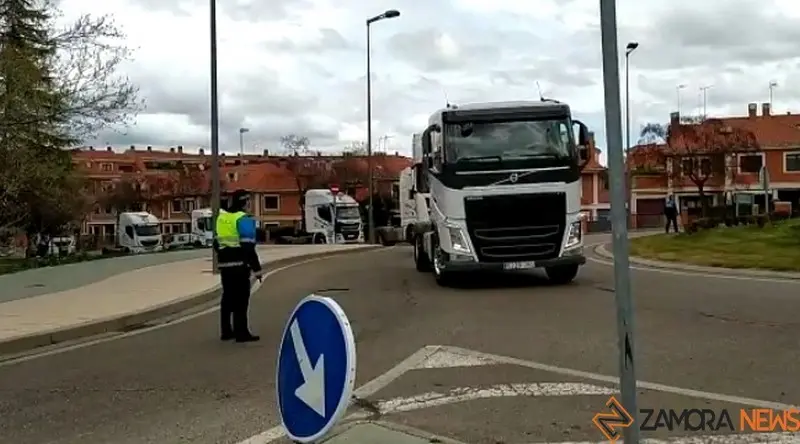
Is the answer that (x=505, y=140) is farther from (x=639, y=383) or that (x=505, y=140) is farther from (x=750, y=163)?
(x=750, y=163)

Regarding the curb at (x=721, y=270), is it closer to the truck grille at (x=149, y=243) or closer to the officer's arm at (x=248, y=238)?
the officer's arm at (x=248, y=238)

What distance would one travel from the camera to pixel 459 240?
16125 mm

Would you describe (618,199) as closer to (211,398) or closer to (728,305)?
(211,398)

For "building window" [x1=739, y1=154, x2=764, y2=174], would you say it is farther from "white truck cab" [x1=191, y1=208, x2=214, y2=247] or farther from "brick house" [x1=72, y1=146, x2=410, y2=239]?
"white truck cab" [x1=191, y1=208, x2=214, y2=247]

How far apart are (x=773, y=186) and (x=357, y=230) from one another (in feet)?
116

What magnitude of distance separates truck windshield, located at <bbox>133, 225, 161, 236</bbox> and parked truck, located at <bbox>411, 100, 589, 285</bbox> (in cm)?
5220

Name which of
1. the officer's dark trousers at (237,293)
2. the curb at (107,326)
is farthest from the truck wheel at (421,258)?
the officer's dark trousers at (237,293)

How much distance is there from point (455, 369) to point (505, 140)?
26.2 feet

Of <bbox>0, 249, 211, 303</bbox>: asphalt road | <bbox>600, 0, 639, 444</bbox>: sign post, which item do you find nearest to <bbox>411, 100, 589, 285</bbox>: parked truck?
<bbox>0, 249, 211, 303</bbox>: asphalt road

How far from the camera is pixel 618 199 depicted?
3977mm

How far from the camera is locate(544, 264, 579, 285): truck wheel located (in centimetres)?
1725

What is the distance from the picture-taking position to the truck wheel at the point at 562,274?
56.6 feet

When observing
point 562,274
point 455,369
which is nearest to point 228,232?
point 455,369

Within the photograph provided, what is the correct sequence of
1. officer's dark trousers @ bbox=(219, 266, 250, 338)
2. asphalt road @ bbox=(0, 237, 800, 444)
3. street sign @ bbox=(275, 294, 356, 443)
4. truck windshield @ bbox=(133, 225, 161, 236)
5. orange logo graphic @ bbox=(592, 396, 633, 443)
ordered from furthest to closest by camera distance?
truck windshield @ bbox=(133, 225, 161, 236) → officer's dark trousers @ bbox=(219, 266, 250, 338) → asphalt road @ bbox=(0, 237, 800, 444) → orange logo graphic @ bbox=(592, 396, 633, 443) → street sign @ bbox=(275, 294, 356, 443)
